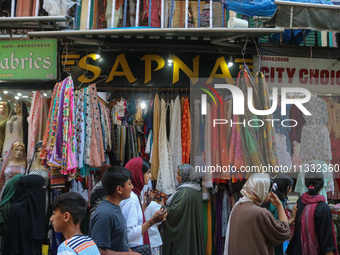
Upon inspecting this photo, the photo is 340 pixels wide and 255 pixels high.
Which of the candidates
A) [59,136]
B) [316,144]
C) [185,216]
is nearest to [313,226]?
[185,216]

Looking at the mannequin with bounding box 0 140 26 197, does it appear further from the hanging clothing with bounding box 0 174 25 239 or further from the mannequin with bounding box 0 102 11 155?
the hanging clothing with bounding box 0 174 25 239

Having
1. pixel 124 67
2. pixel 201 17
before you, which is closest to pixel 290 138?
pixel 201 17

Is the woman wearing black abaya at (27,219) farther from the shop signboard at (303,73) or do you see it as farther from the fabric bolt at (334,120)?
the fabric bolt at (334,120)

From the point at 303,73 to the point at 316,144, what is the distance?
119 centimetres

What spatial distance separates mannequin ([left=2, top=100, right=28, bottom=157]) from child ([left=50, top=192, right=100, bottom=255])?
3834mm

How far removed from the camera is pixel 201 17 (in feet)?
21.2

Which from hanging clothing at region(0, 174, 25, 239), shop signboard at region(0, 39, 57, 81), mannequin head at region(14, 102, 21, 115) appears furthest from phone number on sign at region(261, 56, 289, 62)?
hanging clothing at region(0, 174, 25, 239)

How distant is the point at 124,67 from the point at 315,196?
140 inches

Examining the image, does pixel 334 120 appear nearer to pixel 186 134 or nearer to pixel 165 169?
pixel 186 134

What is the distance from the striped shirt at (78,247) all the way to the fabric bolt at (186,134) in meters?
3.70

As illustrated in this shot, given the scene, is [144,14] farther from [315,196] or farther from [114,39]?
[315,196]

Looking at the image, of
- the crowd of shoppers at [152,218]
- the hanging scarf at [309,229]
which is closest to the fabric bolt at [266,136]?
the crowd of shoppers at [152,218]

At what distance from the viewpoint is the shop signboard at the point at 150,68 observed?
643 centimetres

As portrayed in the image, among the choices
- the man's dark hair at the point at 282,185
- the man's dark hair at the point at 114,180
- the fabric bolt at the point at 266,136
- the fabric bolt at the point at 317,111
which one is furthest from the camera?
the fabric bolt at the point at 317,111
